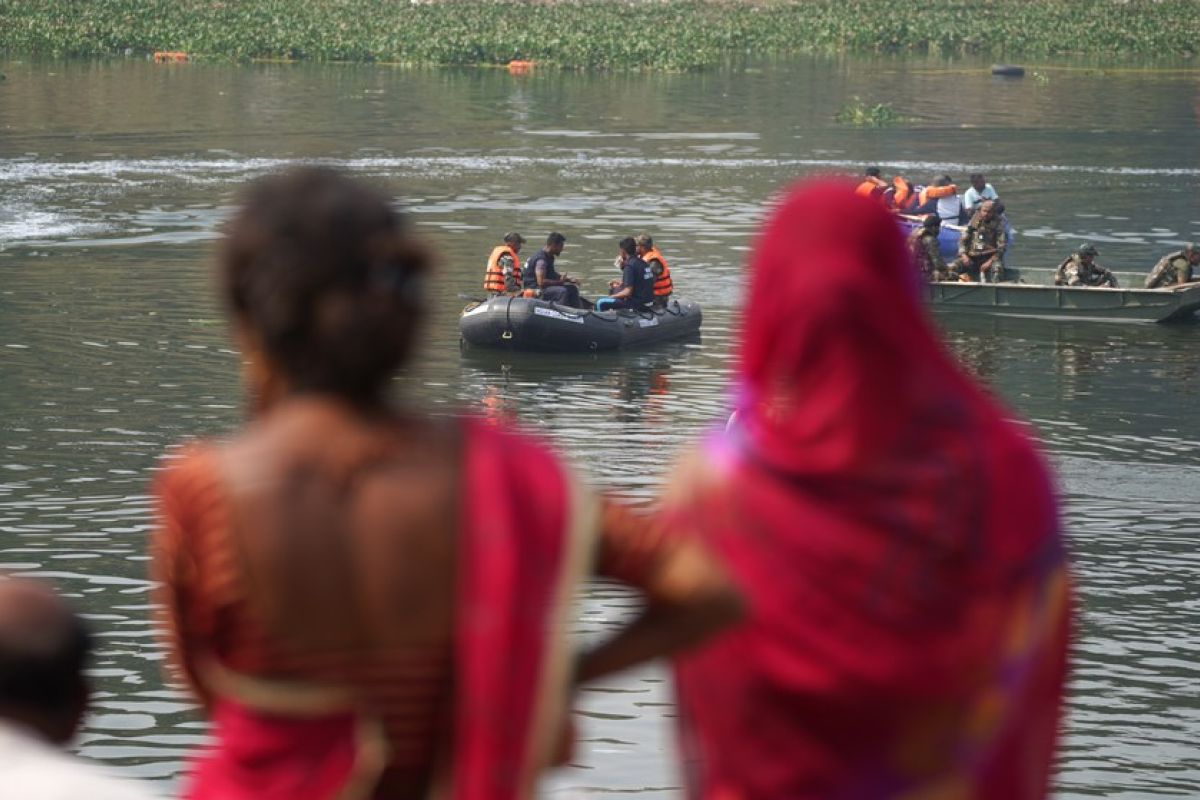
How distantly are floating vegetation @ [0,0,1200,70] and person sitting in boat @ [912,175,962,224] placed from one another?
42728 mm

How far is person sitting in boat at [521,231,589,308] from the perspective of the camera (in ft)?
A: 97.0

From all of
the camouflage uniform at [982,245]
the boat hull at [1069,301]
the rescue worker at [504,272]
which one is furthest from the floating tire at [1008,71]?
the rescue worker at [504,272]

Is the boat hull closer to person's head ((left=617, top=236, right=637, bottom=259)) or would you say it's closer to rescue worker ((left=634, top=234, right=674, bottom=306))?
rescue worker ((left=634, top=234, right=674, bottom=306))

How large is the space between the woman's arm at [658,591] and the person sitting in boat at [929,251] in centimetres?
2960

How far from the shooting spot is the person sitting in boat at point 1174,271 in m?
32.3

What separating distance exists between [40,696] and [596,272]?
3324cm

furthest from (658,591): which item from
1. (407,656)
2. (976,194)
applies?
(976,194)

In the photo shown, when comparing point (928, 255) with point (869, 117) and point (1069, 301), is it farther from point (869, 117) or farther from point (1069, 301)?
point (869, 117)

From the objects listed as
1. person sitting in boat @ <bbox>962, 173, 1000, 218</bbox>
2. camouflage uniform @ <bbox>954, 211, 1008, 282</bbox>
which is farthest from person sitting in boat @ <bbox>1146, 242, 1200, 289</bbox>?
person sitting in boat @ <bbox>962, 173, 1000, 218</bbox>

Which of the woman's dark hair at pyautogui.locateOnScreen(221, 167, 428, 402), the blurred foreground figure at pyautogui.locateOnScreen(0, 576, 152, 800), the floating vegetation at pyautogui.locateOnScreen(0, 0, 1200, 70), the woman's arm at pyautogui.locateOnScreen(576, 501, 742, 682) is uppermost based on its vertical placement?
the floating vegetation at pyautogui.locateOnScreen(0, 0, 1200, 70)

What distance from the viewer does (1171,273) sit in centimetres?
3253

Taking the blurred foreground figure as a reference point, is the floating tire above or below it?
above

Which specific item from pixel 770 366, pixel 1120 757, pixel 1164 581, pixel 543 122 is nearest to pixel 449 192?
pixel 543 122

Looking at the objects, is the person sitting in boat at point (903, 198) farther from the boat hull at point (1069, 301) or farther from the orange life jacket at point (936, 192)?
the boat hull at point (1069, 301)
